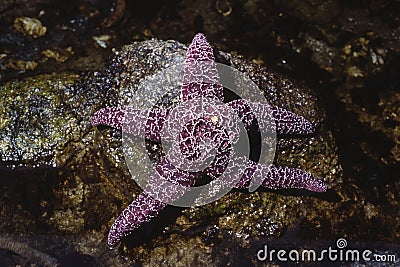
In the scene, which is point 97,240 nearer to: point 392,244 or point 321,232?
point 321,232

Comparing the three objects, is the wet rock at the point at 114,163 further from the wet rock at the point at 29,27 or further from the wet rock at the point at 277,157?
Result: the wet rock at the point at 29,27

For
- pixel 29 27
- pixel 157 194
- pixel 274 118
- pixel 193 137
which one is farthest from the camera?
pixel 29 27

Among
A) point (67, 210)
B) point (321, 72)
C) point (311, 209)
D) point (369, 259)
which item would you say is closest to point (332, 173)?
point (311, 209)

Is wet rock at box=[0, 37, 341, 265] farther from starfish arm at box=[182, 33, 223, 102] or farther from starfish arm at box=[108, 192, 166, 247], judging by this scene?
starfish arm at box=[182, 33, 223, 102]

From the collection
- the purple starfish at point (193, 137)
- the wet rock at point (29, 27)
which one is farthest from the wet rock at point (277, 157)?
the wet rock at point (29, 27)

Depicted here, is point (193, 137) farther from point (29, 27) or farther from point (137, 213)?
point (29, 27)

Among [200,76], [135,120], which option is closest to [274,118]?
[200,76]
